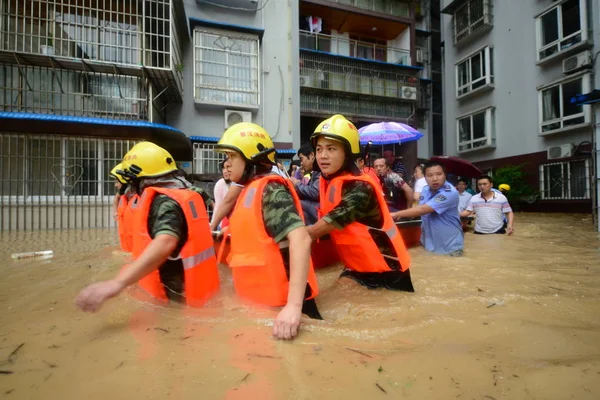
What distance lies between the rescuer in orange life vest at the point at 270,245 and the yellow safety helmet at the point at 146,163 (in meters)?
0.56

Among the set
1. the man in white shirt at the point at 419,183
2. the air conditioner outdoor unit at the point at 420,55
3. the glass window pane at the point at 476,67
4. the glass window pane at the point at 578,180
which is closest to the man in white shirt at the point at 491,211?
the man in white shirt at the point at 419,183

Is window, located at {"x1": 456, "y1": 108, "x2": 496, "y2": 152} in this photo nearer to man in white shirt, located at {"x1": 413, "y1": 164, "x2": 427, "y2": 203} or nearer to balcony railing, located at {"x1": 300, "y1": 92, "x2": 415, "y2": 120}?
balcony railing, located at {"x1": 300, "y1": 92, "x2": 415, "y2": 120}

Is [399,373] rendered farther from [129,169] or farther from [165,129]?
[165,129]

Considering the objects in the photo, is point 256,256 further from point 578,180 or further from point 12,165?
point 578,180

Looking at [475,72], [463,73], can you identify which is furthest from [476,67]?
[463,73]

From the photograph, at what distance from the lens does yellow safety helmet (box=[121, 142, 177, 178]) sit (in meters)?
2.39

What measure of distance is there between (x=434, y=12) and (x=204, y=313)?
2683 centimetres

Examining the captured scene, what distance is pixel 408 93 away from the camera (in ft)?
55.9

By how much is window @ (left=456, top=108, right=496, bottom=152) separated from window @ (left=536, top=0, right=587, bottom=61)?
3.42 meters

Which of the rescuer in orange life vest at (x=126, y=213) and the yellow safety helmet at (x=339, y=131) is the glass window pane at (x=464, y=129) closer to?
the rescuer in orange life vest at (x=126, y=213)

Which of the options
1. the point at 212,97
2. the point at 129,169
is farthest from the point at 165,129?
the point at 129,169

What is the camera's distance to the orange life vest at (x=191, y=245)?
2.11 meters

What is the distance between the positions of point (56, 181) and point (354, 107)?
41.1ft

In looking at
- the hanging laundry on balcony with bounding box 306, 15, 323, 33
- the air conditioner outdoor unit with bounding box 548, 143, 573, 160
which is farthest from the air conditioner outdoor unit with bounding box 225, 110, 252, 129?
the air conditioner outdoor unit with bounding box 548, 143, 573, 160
